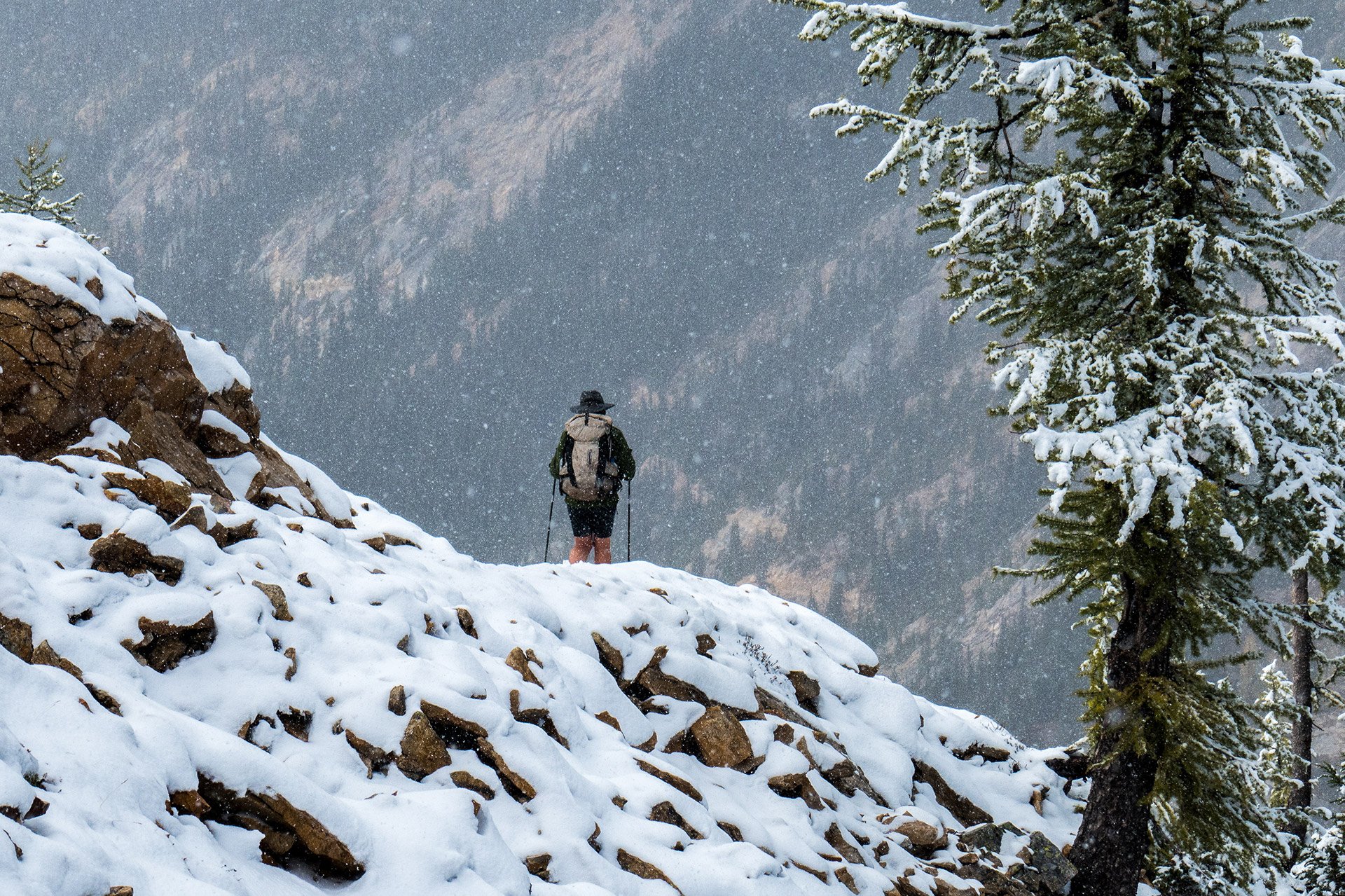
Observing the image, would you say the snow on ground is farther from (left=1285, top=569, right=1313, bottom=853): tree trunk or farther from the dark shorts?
(left=1285, top=569, right=1313, bottom=853): tree trunk

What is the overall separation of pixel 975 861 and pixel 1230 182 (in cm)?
534

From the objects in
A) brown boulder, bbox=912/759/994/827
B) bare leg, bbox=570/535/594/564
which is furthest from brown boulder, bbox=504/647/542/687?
bare leg, bbox=570/535/594/564

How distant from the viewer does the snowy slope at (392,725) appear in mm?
3895

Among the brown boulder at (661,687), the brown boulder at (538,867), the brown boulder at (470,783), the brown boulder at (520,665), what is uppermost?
the brown boulder at (661,687)

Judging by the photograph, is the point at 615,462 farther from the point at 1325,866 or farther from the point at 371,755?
the point at 1325,866

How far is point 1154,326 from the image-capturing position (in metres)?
7.12

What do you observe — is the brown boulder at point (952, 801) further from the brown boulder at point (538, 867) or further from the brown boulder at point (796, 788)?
the brown boulder at point (538, 867)

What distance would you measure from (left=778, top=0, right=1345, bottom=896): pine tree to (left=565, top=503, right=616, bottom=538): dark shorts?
4.79 m

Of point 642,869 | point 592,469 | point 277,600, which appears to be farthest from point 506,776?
point 592,469

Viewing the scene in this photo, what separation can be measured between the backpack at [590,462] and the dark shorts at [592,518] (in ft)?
0.60

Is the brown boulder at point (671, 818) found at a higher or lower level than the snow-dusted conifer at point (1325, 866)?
lower

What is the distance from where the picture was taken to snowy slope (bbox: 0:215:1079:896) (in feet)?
12.8

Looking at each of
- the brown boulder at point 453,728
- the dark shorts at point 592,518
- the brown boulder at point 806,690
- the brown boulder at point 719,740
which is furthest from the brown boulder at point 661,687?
the dark shorts at point 592,518

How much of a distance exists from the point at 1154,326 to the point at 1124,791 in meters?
3.64
